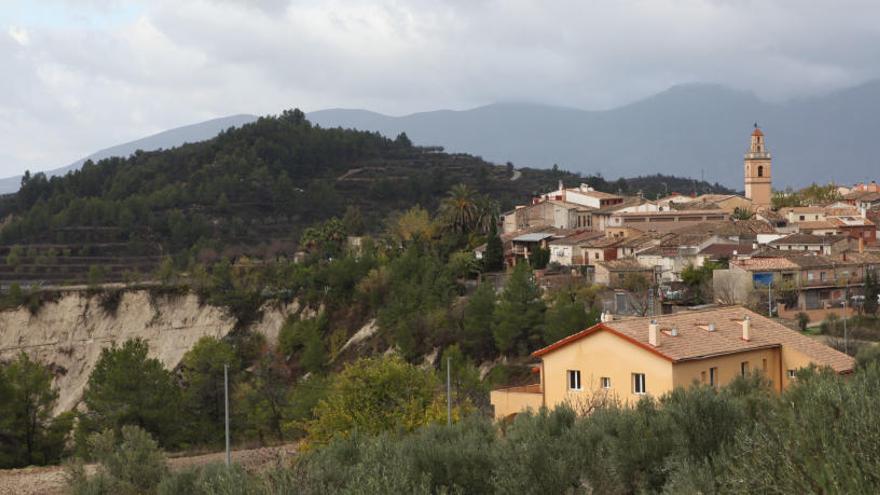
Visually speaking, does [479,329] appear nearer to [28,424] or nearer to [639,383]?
[28,424]

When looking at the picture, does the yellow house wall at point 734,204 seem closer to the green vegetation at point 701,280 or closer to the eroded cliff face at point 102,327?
the green vegetation at point 701,280

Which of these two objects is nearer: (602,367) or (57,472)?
(57,472)

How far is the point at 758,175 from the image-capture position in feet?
236

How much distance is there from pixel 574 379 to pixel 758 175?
48.7 m

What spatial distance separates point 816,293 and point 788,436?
38085 mm

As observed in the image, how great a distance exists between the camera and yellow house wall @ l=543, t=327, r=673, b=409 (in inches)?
993

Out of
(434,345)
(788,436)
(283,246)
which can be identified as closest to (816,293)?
(434,345)

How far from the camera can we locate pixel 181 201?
3543 inches

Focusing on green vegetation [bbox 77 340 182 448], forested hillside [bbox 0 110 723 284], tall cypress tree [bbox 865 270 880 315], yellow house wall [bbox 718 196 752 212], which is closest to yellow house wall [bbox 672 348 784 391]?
green vegetation [bbox 77 340 182 448]

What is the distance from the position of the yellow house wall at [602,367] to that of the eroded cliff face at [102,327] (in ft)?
120

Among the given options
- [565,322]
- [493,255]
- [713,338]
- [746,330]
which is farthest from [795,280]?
[713,338]

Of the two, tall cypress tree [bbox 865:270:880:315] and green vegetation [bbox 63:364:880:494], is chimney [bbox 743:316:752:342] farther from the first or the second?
tall cypress tree [bbox 865:270:880:315]

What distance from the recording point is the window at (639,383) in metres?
25.5

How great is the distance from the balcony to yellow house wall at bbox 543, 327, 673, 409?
39cm
